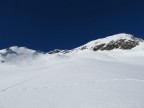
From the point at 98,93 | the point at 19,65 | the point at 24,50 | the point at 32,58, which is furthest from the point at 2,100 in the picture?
the point at 24,50

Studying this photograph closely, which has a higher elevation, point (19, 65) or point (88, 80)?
point (19, 65)

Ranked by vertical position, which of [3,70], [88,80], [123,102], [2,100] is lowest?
[123,102]

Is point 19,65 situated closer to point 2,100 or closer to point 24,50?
point 24,50

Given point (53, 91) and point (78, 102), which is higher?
point (53, 91)

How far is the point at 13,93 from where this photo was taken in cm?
721

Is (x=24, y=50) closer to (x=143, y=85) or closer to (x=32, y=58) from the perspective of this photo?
(x=32, y=58)

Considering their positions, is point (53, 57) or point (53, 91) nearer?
point (53, 91)

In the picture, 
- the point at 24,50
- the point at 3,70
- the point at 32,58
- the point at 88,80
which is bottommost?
the point at 88,80

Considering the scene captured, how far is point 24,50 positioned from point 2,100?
14.9 metres

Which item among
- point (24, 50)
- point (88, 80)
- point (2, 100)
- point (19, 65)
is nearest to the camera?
point (2, 100)

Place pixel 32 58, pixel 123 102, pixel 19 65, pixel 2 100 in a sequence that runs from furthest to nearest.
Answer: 1. pixel 32 58
2. pixel 19 65
3. pixel 2 100
4. pixel 123 102

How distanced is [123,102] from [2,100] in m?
3.49

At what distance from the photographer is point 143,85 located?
8047 millimetres

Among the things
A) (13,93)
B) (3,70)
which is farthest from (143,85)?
(3,70)
